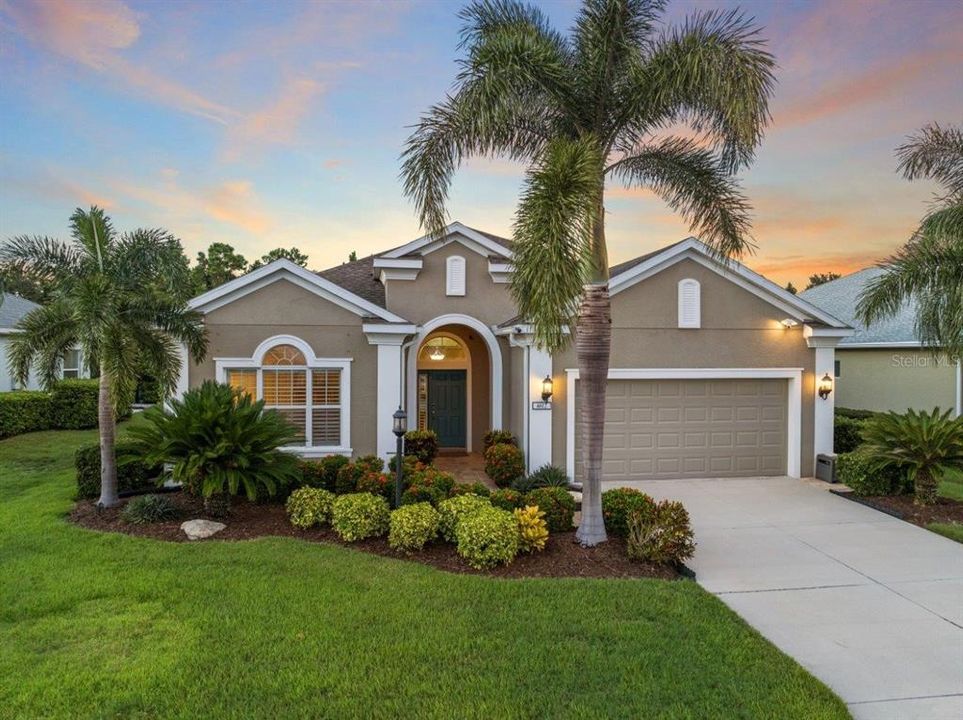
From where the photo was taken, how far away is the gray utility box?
1154 cm

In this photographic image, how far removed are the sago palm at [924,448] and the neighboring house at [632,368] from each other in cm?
239

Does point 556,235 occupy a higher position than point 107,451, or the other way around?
point 556,235

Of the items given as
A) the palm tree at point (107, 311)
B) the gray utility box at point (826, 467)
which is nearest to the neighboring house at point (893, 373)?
the gray utility box at point (826, 467)

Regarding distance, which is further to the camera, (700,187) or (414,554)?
(700,187)

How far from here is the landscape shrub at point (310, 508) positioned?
26.2 feet

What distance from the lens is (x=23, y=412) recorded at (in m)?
16.9

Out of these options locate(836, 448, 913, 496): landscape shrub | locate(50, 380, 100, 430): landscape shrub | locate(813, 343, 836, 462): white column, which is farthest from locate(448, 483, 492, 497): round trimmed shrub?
locate(50, 380, 100, 430): landscape shrub

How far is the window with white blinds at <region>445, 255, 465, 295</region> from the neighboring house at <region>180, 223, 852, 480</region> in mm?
1791

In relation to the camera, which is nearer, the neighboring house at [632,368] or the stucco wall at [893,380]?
the neighboring house at [632,368]

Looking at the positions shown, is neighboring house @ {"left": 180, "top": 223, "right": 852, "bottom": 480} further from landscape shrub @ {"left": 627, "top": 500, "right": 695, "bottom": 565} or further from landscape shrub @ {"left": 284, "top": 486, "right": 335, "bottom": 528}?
landscape shrub @ {"left": 627, "top": 500, "right": 695, "bottom": 565}

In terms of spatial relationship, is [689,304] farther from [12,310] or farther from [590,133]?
[12,310]

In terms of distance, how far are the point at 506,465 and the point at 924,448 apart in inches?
287

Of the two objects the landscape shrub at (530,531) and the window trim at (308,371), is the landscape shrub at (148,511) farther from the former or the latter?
the landscape shrub at (530,531)

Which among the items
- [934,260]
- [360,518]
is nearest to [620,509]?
[360,518]
